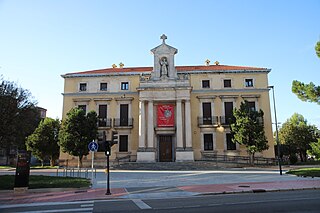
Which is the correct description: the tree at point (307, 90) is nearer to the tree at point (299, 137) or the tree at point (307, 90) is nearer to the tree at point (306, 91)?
the tree at point (306, 91)

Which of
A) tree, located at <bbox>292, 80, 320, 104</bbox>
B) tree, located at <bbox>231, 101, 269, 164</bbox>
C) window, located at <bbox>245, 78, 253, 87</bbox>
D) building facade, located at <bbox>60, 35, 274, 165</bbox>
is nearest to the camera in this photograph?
tree, located at <bbox>292, 80, 320, 104</bbox>

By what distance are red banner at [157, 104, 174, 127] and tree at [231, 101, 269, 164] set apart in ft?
25.9

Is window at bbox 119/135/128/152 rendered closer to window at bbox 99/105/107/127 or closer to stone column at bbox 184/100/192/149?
window at bbox 99/105/107/127

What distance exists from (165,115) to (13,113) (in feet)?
59.3

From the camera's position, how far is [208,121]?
3372cm

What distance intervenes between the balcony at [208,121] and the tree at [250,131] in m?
3.65

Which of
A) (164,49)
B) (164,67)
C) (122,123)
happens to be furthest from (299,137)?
(122,123)

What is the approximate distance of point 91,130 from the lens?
2919 cm

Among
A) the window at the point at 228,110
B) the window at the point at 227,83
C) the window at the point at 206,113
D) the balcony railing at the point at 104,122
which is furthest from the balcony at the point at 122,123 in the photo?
the window at the point at 227,83

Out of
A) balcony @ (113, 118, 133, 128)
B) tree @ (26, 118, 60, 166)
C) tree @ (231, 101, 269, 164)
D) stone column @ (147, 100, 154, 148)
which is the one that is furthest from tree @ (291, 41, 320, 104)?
tree @ (26, 118, 60, 166)

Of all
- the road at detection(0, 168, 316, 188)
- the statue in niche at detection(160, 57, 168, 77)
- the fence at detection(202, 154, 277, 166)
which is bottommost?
the road at detection(0, 168, 316, 188)

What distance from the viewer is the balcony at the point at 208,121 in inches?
1312

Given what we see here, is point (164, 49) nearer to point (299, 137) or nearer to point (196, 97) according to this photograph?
point (196, 97)

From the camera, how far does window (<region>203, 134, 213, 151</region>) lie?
33.0 meters
